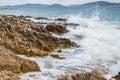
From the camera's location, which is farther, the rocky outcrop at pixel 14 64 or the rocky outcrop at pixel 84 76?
the rocky outcrop at pixel 14 64

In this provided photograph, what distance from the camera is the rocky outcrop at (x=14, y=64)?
40.7ft

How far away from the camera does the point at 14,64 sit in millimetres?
12633

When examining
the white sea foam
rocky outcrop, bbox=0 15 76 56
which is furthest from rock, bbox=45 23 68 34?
rocky outcrop, bbox=0 15 76 56

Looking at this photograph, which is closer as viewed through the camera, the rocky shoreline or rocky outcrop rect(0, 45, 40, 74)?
the rocky shoreline

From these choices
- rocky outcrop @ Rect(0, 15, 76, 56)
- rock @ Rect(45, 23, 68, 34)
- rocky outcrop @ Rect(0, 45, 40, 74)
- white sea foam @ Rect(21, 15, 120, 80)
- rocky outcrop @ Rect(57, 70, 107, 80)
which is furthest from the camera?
rock @ Rect(45, 23, 68, 34)

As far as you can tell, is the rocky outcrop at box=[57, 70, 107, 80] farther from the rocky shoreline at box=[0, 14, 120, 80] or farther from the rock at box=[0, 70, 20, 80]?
the rock at box=[0, 70, 20, 80]

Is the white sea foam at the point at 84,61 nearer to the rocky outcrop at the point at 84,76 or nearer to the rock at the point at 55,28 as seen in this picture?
the rocky outcrop at the point at 84,76

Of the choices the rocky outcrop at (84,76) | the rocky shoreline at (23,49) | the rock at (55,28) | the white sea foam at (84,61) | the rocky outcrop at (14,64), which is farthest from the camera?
the rock at (55,28)

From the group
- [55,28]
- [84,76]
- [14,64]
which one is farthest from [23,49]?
[55,28]

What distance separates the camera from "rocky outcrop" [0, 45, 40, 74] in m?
12.4

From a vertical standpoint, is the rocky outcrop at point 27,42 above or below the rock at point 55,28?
above

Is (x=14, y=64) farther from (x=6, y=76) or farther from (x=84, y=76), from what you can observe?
(x=84, y=76)

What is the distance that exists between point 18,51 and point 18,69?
10.0 ft

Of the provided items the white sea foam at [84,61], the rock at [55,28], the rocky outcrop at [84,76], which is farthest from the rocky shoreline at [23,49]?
the rock at [55,28]
